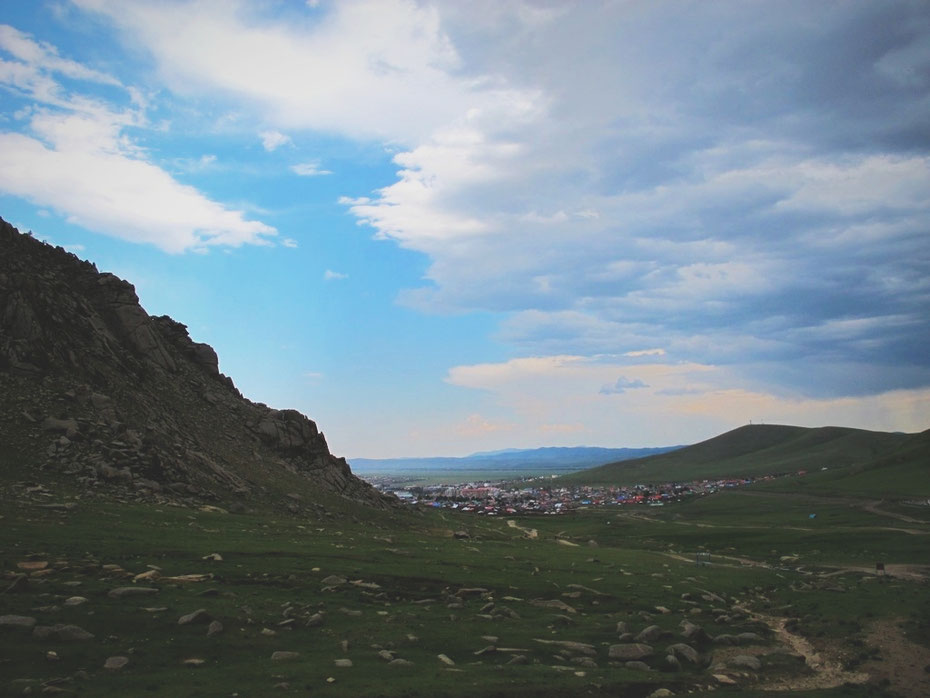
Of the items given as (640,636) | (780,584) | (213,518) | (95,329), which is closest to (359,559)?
(213,518)

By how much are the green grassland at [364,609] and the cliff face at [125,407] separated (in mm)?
10825

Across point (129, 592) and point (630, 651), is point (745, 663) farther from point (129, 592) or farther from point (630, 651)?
point (129, 592)

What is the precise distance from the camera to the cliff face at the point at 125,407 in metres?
69.2

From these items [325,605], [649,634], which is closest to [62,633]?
[325,605]

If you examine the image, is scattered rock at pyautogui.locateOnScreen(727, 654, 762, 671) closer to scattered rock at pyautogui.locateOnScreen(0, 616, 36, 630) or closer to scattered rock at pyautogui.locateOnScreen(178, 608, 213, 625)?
scattered rock at pyautogui.locateOnScreen(178, 608, 213, 625)

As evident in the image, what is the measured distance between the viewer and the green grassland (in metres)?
25.9

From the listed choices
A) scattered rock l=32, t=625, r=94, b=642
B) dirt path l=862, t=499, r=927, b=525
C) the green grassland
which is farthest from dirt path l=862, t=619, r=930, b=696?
dirt path l=862, t=499, r=927, b=525

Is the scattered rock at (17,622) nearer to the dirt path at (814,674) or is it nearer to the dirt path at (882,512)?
the dirt path at (814,674)

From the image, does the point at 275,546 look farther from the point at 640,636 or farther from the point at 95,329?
the point at 95,329

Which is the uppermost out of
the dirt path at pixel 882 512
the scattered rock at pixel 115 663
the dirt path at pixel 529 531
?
the scattered rock at pixel 115 663

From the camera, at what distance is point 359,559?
5456cm

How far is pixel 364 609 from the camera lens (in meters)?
38.7

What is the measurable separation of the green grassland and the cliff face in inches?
426

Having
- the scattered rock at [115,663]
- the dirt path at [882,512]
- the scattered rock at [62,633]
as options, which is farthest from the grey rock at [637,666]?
the dirt path at [882,512]
